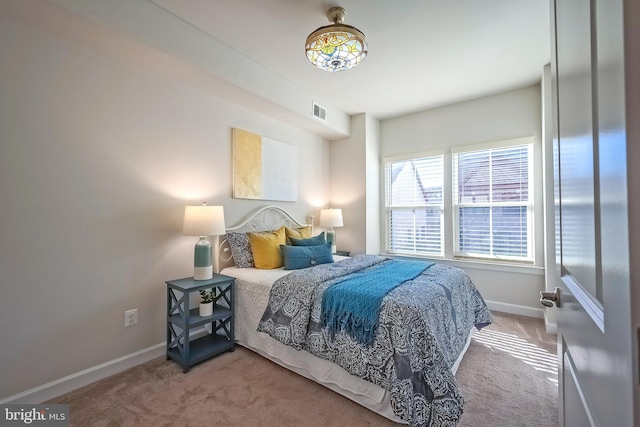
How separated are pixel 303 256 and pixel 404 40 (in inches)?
86.7

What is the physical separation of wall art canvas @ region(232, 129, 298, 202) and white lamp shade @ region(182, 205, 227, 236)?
0.68 meters

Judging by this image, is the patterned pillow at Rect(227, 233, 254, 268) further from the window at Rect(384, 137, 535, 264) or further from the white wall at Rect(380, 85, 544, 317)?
the white wall at Rect(380, 85, 544, 317)

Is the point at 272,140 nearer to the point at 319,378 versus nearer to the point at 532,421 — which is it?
the point at 319,378

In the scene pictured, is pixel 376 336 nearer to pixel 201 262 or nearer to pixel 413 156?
pixel 201 262

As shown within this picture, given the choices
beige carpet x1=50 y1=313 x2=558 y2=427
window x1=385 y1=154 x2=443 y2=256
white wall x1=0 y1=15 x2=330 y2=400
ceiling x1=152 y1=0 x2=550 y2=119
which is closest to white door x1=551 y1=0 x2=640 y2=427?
beige carpet x1=50 y1=313 x2=558 y2=427

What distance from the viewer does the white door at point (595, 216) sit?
16.4 inches

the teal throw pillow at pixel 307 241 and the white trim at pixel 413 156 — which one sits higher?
the white trim at pixel 413 156

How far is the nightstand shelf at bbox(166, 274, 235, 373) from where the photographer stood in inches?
87.7

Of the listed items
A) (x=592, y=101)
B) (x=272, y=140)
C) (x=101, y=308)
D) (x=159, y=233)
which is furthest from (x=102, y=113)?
(x=592, y=101)

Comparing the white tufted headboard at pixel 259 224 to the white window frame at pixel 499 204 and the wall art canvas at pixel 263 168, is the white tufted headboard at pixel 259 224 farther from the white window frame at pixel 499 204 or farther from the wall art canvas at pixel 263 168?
the white window frame at pixel 499 204

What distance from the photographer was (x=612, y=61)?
457mm

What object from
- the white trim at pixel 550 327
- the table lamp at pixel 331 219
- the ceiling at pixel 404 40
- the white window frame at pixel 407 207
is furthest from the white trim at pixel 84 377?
the white trim at pixel 550 327

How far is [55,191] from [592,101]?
2753 millimetres

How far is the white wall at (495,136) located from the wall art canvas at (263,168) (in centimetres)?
182
